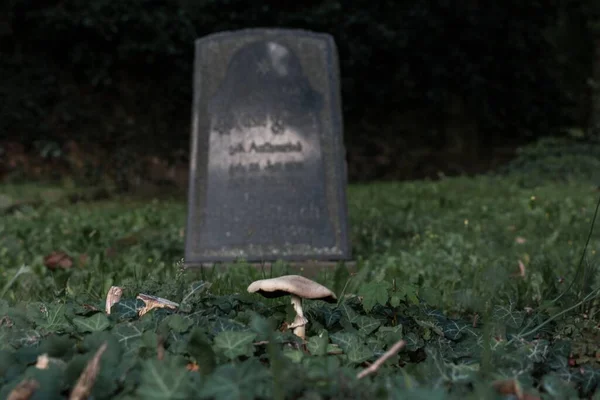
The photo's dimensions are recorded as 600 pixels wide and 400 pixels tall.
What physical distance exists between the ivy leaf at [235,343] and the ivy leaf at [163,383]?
30 centimetres

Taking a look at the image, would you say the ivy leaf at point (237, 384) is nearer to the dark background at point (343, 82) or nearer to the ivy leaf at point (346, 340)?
the ivy leaf at point (346, 340)

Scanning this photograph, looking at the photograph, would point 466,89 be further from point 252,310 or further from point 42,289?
point 252,310

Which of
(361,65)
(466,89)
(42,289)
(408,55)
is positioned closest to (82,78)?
(361,65)

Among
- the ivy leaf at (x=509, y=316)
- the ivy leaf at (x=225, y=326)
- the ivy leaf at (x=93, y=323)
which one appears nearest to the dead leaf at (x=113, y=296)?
the ivy leaf at (x=93, y=323)

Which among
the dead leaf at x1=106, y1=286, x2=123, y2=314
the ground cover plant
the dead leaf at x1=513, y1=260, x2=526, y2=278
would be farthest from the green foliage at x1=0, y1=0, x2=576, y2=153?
the dead leaf at x1=106, y1=286, x2=123, y2=314

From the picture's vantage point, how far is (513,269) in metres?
4.32

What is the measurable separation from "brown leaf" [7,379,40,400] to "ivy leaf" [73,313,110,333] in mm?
474

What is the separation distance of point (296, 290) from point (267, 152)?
345cm

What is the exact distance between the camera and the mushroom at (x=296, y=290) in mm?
1956

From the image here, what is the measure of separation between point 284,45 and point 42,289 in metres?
2.55

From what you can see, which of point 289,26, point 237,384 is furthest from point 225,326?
point 289,26

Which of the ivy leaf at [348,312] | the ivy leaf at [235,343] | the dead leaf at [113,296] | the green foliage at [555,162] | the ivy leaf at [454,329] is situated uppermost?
the ivy leaf at [235,343]

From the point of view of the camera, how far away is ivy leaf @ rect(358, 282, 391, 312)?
7.10 ft

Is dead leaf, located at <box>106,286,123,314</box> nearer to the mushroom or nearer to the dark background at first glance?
the mushroom
